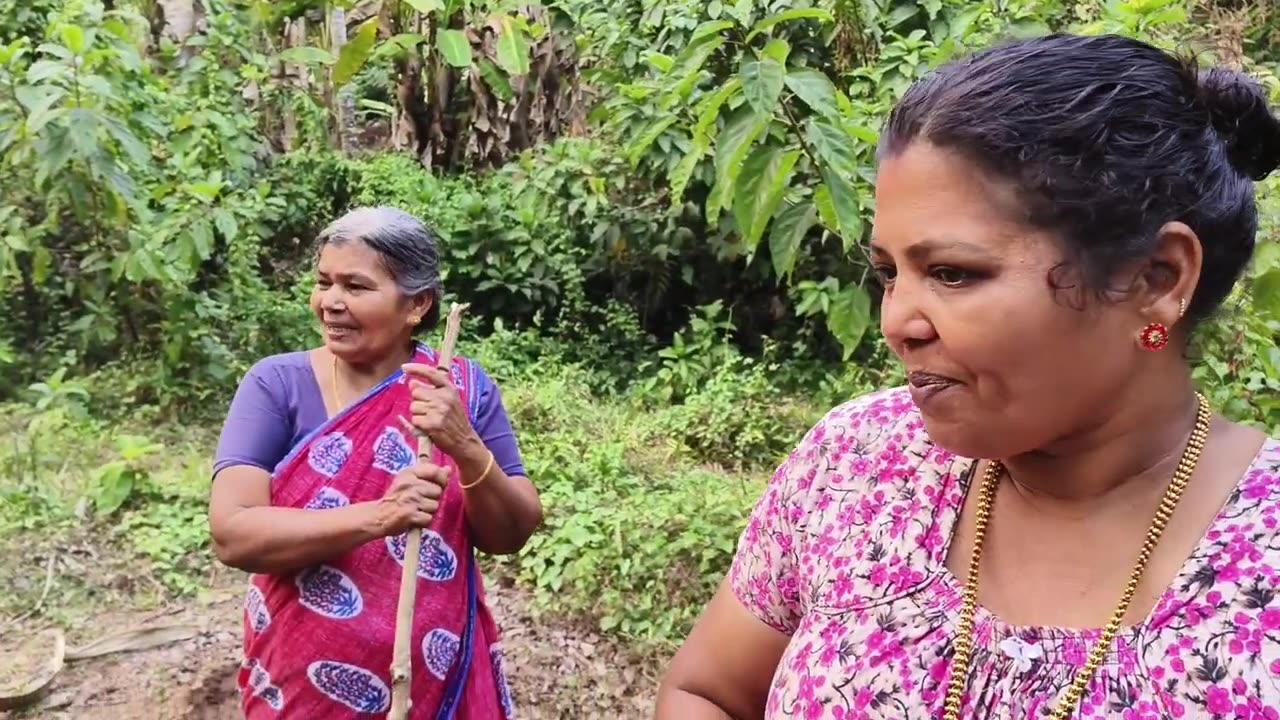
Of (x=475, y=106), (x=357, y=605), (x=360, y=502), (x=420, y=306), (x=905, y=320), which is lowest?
(x=475, y=106)

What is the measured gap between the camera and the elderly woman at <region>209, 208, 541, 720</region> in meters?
1.99

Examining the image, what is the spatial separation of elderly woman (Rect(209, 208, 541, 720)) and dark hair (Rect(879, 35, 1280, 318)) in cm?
122

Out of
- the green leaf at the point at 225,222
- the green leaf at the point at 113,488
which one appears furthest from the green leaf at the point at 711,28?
the green leaf at the point at 225,222

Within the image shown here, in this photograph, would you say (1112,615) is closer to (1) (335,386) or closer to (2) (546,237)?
(1) (335,386)

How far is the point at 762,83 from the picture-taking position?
245 cm

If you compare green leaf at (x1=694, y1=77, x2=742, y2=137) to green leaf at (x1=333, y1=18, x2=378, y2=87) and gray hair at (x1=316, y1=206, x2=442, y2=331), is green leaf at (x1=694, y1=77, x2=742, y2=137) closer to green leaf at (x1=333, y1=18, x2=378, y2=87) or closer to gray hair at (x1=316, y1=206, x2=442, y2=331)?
gray hair at (x1=316, y1=206, x2=442, y2=331)

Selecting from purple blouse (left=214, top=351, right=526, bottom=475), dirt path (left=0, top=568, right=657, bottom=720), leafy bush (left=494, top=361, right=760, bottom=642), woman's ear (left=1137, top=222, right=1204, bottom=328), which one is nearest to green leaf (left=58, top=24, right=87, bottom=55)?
dirt path (left=0, top=568, right=657, bottom=720)

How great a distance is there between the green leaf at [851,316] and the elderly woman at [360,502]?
3.36 ft

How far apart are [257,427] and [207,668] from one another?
7.01ft

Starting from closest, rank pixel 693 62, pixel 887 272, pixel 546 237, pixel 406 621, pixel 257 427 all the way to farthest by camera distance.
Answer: pixel 887 272
pixel 406 621
pixel 257 427
pixel 693 62
pixel 546 237

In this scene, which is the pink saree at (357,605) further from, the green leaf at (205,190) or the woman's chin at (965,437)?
the green leaf at (205,190)

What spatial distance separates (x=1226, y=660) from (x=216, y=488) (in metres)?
1.72

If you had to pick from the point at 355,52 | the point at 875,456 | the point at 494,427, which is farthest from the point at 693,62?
the point at 355,52

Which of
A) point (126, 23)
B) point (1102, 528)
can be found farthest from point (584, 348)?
point (1102, 528)
